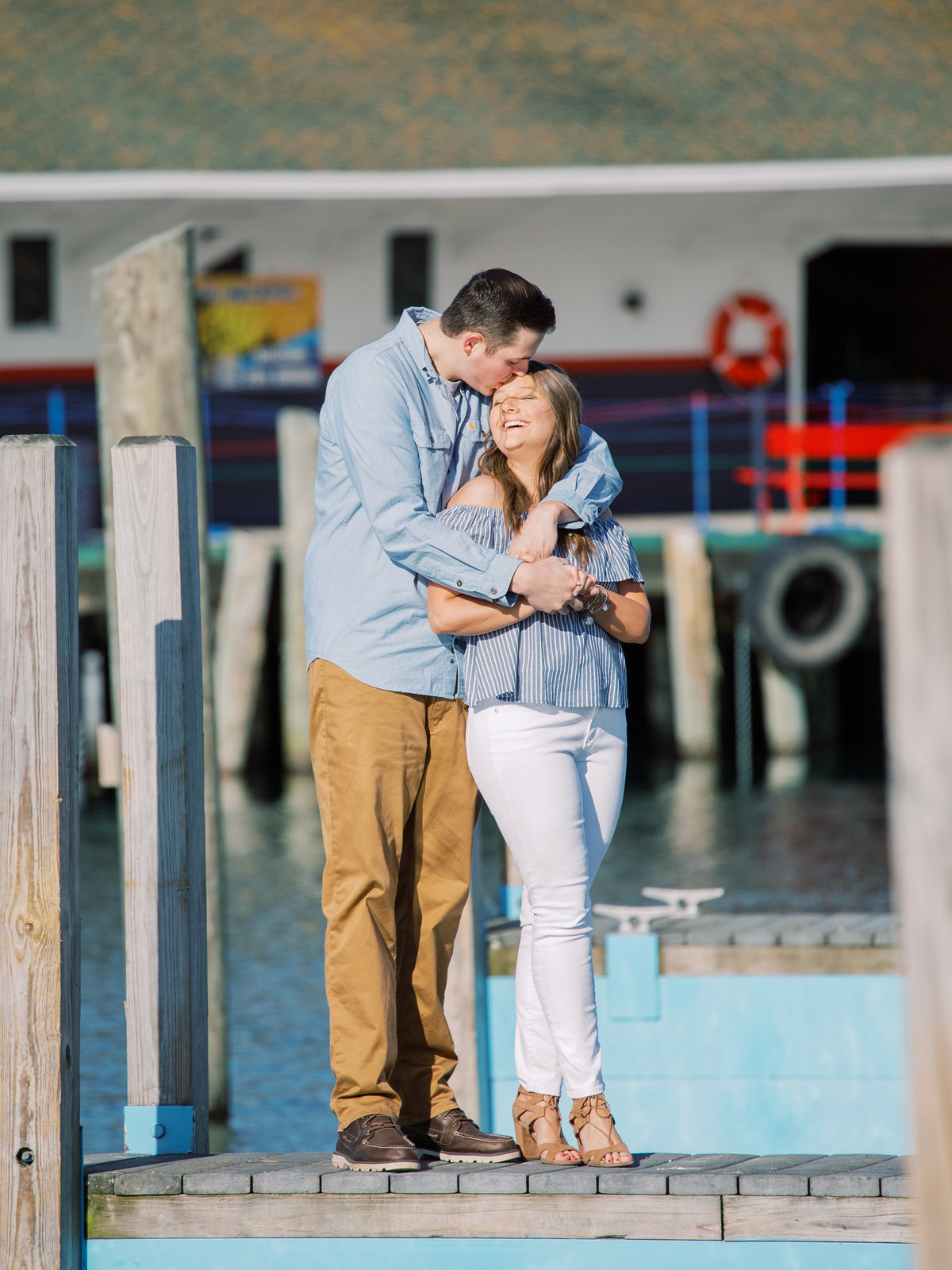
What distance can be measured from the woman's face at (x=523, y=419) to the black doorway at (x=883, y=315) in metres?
15.3

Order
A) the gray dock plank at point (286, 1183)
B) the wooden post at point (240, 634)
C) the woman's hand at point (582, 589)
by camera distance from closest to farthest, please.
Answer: the gray dock plank at point (286, 1183)
the woman's hand at point (582, 589)
the wooden post at point (240, 634)

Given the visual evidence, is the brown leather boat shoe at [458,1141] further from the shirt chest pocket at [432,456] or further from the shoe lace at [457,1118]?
the shirt chest pocket at [432,456]

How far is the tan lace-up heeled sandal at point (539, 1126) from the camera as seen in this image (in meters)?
2.99

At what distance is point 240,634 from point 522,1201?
9.92 meters

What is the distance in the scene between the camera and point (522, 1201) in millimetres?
2783

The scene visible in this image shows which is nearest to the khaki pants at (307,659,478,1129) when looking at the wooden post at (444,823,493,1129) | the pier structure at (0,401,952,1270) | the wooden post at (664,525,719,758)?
the pier structure at (0,401,952,1270)

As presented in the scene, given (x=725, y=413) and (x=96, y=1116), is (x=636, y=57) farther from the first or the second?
(x=96, y=1116)

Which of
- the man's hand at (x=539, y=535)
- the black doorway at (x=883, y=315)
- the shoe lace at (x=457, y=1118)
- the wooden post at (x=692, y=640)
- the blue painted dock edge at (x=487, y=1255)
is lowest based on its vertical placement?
the blue painted dock edge at (x=487, y=1255)

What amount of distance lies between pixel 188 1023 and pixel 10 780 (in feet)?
2.22

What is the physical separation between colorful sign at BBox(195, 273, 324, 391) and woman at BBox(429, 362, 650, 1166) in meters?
13.4

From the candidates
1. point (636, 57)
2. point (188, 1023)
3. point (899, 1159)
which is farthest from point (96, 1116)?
point (636, 57)

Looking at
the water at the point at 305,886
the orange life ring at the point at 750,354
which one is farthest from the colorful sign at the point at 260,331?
the water at the point at 305,886

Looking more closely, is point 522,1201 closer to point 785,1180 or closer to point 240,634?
point 785,1180

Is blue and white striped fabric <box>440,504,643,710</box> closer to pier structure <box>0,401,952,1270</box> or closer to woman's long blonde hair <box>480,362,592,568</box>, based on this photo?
woman's long blonde hair <box>480,362,592,568</box>
